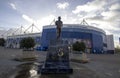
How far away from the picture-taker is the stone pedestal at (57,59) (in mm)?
9617

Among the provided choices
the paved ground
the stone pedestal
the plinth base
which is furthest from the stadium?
the plinth base

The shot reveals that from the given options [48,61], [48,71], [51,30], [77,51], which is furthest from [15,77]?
[51,30]

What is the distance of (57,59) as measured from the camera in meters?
10.4

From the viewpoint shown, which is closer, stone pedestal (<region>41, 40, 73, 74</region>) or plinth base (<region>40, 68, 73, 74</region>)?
plinth base (<region>40, 68, 73, 74</region>)

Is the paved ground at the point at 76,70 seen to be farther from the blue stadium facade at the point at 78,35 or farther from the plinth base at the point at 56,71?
the blue stadium facade at the point at 78,35

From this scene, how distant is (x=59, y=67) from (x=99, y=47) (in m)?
64.3

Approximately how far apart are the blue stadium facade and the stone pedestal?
161 feet

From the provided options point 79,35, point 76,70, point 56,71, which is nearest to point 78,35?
point 79,35

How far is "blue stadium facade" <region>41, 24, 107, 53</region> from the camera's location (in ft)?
203

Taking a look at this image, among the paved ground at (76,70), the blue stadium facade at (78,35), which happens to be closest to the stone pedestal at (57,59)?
the paved ground at (76,70)

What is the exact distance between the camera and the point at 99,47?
69.8 m

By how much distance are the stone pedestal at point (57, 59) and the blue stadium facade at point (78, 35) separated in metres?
49.1

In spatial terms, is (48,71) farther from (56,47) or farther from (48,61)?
(56,47)

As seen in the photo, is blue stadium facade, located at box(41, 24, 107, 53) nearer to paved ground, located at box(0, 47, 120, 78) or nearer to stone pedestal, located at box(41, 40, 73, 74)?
paved ground, located at box(0, 47, 120, 78)
